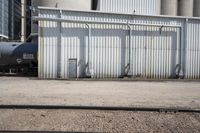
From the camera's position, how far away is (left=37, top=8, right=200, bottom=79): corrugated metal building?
1041 inches

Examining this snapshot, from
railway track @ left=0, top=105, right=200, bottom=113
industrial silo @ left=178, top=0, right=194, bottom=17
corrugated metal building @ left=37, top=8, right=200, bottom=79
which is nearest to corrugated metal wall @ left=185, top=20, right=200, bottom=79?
corrugated metal building @ left=37, top=8, right=200, bottom=79

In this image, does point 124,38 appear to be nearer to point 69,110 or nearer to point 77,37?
point 77,37

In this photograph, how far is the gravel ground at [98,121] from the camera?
9414 millimetres

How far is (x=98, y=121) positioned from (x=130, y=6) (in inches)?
998

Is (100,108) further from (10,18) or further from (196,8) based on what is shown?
(10,18)

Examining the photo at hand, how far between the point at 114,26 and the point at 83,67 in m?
4.12

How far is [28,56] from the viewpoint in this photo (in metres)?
29.7

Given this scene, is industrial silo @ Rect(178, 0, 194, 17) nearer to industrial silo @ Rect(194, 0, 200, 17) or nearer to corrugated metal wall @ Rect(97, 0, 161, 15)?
industrial silo @ Rect(194, 0, 200, 17)

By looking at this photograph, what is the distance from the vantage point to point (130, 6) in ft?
112

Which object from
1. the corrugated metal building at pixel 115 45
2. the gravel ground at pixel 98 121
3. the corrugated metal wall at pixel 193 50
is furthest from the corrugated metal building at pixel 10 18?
the gravel ground at pixel 98 121

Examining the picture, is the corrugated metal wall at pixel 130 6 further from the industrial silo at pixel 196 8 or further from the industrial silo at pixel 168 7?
the industrial silo at pixel 196 8

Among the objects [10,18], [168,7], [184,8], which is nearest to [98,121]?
[168,7]

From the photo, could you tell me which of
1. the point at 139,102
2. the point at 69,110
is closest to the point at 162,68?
the point at 139,102

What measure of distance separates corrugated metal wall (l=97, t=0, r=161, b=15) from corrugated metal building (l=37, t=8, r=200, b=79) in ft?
18.1
